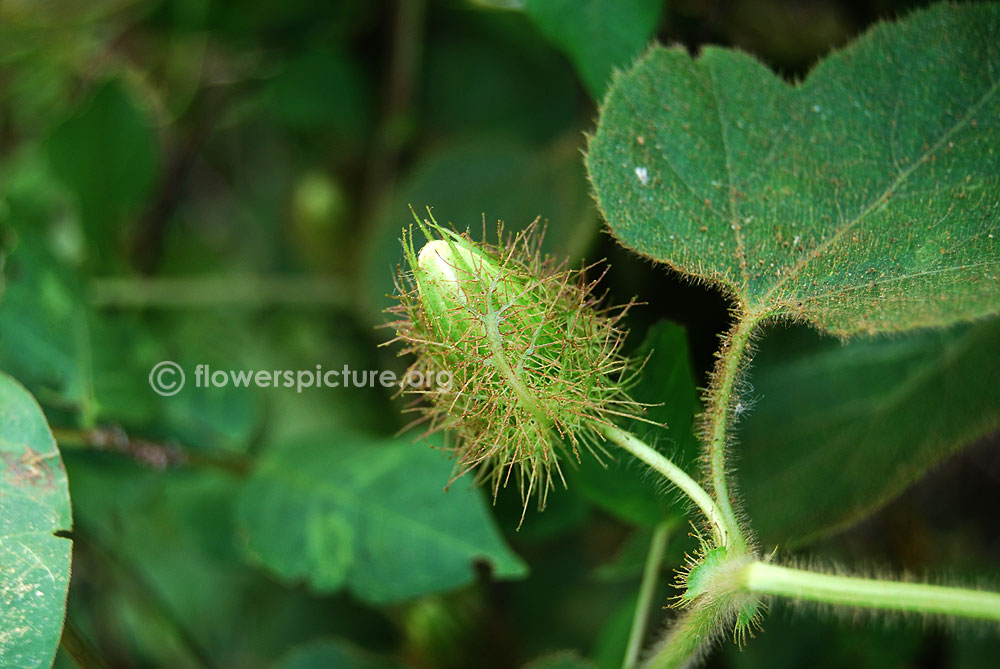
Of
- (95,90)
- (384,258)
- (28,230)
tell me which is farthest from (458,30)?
(28,230)

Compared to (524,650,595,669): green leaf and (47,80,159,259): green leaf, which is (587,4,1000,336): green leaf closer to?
(524,650,595,669): green leaf

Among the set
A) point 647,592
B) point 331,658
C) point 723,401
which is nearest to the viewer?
point 723,401

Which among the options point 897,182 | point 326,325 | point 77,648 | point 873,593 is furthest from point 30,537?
point 326,325

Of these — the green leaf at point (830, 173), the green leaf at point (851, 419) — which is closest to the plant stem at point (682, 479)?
the green leaf at point (830, 173)

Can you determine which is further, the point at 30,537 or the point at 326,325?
the point at 326,325

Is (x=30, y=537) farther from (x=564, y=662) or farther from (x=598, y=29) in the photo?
(x=598, y=29)

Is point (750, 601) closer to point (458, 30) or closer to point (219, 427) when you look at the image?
point (219, 427)
